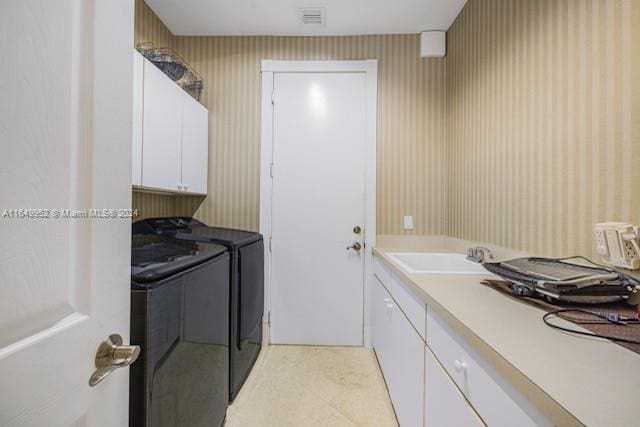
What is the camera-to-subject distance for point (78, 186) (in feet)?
1.58

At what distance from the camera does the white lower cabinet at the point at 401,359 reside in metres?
1.19

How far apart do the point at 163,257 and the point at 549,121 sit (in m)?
1.75

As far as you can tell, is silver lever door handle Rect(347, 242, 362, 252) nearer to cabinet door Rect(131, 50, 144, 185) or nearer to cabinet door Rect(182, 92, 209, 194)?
cabinet door Rect(182, 92, 209, 194)

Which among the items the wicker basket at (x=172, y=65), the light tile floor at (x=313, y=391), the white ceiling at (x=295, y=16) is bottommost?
the light tile floor at (x=313, y=391)

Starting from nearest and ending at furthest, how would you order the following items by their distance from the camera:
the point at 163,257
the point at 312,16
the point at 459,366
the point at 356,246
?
the point at 459,366 < the point at 163,257 < the point at 312,16 < the point at 356,246

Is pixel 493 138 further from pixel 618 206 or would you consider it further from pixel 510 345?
pixel 510 345

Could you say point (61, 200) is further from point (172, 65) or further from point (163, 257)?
point (172, 65)

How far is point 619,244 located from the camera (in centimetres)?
95

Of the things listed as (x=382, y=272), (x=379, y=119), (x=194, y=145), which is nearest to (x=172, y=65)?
(x=194, y=145)

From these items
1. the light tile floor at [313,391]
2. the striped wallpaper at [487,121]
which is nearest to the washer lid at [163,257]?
the striped wallpaper at [487,121]

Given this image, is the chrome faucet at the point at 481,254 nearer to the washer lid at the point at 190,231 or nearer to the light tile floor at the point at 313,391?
the light tile floor at the point at 313,391

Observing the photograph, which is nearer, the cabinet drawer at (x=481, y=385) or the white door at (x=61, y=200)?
the white door at (x=61, y=200)

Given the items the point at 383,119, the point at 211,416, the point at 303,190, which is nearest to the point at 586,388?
the point at 211,416

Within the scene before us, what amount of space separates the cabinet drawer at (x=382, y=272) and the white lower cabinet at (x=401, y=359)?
0.06 meters
